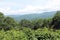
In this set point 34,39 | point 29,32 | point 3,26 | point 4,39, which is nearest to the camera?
point 4,39

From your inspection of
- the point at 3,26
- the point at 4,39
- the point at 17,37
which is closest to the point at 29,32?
the point at 17,37

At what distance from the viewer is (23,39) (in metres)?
28.5

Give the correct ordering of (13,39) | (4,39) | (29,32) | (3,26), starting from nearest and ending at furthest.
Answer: (4,39) → (13,39) → (29,32) → (3,26)

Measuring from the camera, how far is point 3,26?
85750 millimetres

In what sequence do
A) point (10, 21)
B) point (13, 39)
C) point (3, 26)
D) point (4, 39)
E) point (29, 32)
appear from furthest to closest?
point (10, 21), point (3, 26), point (29, 32), point (13, 39), point (4, 39)

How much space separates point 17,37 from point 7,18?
2731 inches

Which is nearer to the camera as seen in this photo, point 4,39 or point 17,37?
point 4,39

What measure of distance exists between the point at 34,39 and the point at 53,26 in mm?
58110

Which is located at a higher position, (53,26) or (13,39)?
(13,39)

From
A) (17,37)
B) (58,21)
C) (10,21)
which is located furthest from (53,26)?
(17,37)

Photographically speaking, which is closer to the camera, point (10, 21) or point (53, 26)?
point (53, 26)

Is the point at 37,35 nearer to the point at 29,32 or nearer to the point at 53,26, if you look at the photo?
the point at 29,32

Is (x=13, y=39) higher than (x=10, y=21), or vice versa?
(x=13, y=39)

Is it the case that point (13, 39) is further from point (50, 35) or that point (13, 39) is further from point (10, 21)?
point (10, 21)
